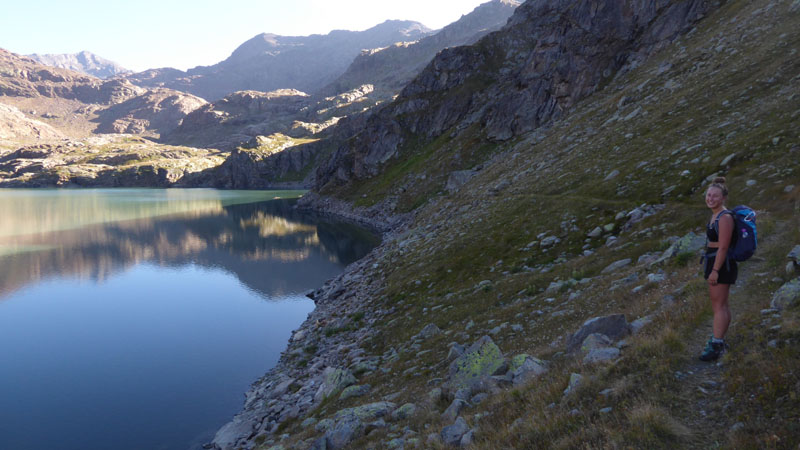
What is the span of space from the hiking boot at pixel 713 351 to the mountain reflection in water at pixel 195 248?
→ 51074mm

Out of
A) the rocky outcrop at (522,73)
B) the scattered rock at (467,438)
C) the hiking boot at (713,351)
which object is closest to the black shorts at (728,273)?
the hiking boot at (713,351)

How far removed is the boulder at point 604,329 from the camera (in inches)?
458

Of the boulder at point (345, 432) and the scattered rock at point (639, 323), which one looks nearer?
the scattered rock at point (639, 323)

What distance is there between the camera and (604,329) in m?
11.9

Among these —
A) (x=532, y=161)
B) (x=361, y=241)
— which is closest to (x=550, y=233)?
(x=532, y=161)

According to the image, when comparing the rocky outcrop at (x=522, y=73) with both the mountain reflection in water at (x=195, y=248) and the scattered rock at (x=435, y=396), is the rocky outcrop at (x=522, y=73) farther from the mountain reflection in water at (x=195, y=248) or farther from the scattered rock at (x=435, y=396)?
the scattered rock at (x=435, y=396)

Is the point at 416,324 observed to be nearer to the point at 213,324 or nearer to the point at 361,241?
the point at 213,324

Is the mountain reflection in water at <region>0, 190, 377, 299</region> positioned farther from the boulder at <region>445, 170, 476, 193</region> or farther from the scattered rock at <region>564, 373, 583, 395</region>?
the scattered rock at <region>564, 373, 583, 395</region>

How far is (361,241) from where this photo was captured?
80.1 metres

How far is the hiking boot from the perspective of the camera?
338 inches

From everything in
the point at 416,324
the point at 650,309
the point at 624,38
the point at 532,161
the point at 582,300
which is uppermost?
the point at 624,38

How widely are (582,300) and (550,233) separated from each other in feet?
39.4

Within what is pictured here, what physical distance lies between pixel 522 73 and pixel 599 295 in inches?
3219

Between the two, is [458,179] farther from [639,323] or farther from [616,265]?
[639,323]
